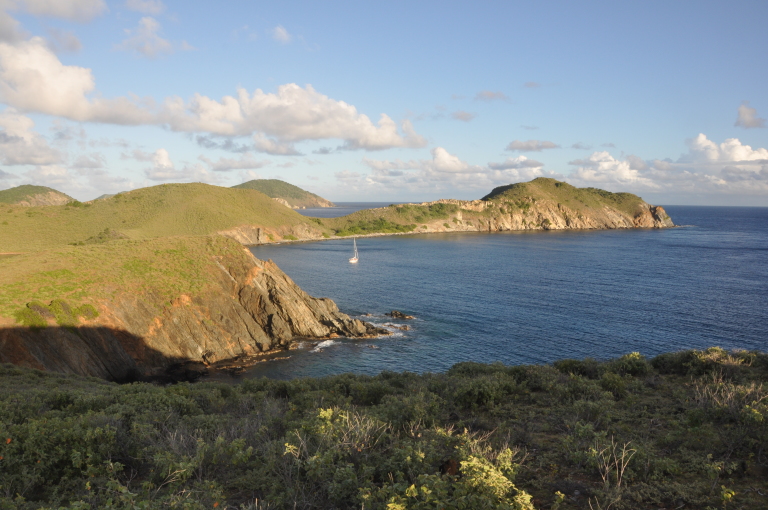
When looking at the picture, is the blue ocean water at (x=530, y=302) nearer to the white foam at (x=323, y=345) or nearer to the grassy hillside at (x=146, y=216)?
the white foam at (x=323, y=345)

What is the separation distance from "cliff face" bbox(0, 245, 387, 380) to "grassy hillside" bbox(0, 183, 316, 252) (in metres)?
79.3

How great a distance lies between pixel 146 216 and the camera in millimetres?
157750

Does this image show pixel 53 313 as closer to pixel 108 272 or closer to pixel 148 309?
pixel 148 309

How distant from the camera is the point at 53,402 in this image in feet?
52.6

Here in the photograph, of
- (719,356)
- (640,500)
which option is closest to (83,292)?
(640,500)

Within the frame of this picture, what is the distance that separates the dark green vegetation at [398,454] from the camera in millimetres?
8633

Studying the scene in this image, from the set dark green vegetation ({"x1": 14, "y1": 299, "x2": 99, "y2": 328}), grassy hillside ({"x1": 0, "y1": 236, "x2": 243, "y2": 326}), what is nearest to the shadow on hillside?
dark green vegetation ({"x1": 14, "y1": 299, "x2": 99, "y2": 328})

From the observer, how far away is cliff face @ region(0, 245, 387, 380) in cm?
3619

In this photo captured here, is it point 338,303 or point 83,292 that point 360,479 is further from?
point 338,303

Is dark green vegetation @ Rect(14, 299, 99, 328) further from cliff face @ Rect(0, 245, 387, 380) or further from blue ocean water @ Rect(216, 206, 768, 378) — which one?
blue ocean water @ Rect(216, 206, 768, 378)

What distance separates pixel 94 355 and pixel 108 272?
12.4m

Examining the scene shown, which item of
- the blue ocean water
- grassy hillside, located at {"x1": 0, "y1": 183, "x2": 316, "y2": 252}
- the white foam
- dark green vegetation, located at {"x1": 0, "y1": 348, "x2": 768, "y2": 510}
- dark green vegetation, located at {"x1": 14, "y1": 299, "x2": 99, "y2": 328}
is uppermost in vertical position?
grassy hillside, located at {"x1": 0, "y1": 183, "x2": 316, "y2": 252}

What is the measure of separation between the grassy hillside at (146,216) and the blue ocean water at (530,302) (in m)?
41.3

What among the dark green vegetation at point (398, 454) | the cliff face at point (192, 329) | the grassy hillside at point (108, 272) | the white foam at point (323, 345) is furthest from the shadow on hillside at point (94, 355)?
the dark green vegetation at point (398, 454)
